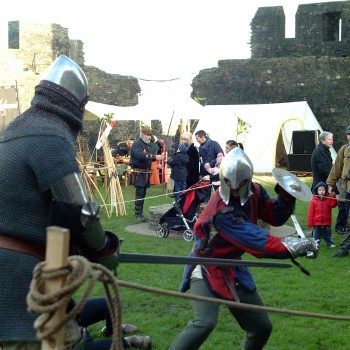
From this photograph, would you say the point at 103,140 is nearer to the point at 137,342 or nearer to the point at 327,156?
the point at 327,156

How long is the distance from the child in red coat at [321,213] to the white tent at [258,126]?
1201 cm

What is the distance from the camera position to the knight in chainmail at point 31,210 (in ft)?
10.0

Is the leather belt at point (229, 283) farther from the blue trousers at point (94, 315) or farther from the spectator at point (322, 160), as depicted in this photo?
the spectator at point (322, 160)

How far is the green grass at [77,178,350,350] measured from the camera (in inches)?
218

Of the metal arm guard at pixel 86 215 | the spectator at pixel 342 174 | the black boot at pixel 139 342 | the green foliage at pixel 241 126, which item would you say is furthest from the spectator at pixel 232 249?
the green foliage at pixel 241 126

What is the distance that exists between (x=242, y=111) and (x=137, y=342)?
17268mm

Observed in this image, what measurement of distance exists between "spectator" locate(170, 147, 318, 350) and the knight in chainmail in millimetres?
1053

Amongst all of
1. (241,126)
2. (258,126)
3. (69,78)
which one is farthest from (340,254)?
(258,126)

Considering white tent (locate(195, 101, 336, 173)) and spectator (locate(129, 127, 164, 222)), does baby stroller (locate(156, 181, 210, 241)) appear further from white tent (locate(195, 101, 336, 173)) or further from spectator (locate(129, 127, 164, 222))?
white tent (locate(195, 101, 336, 173))

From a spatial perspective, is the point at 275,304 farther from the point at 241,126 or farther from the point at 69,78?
the point at 241,126

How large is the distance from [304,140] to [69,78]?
61.1 ft

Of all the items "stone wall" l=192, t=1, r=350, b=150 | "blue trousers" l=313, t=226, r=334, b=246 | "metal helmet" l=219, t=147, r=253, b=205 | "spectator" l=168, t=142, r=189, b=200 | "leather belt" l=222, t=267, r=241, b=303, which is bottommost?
"blue trousers" l=313, t=226, r=334, b=246

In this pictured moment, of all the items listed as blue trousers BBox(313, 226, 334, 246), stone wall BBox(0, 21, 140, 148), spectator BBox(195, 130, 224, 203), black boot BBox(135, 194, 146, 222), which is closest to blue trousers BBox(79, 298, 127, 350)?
blue trousers BBox(313, 226, 334, 246)

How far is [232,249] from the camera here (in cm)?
420
